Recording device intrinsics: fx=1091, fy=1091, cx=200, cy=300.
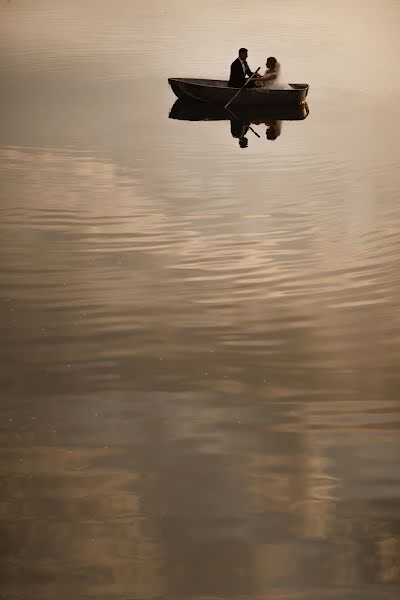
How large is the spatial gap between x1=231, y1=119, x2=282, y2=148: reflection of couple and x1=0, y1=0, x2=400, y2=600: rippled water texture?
191 millimetres

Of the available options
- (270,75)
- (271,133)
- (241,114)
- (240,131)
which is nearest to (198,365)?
(271,133)

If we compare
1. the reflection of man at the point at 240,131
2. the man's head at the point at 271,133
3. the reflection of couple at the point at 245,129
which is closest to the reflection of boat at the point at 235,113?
the reflection of couple at the point at 245,129

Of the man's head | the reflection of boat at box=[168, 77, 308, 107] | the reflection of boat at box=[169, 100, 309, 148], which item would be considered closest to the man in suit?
the reflection of boat at box=[168, 77, 308, 107]

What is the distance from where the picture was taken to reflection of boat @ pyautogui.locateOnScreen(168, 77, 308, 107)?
58.5 feet

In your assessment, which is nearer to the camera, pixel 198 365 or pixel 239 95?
pixel 198 365

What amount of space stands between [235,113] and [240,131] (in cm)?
184

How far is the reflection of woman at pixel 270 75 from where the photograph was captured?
59.5 feet

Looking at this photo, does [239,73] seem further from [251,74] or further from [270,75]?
[270,75]

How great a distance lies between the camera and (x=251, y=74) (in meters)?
18.2

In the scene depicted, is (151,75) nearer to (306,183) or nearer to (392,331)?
(306,183)

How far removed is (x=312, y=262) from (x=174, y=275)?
125cm

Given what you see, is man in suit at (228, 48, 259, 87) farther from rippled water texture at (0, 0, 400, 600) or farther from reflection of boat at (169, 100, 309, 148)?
rippled water texture at (0, 0, 400, 600)

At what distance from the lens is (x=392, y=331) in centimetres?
764

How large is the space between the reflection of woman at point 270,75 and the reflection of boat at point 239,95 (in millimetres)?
263
